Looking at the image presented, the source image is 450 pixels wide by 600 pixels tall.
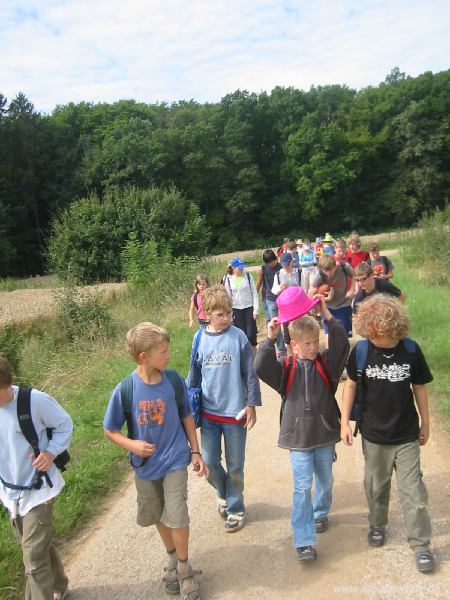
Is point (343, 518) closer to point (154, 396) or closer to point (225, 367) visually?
point (225, 367)

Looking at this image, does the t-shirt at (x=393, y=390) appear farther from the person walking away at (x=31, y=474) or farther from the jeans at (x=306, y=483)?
the person walking away at (x=31, y=474)

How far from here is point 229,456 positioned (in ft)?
13.1

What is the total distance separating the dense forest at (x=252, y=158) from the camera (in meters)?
48.8

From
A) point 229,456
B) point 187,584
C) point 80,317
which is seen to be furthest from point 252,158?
point 187,584

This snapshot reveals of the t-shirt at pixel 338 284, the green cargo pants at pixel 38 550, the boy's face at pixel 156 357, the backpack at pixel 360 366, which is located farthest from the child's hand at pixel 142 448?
the t-shirt at pixel 338 284

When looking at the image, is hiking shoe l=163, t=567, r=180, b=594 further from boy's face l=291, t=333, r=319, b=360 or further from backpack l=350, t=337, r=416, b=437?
boy's face l=291, t=333, r=319, b=360

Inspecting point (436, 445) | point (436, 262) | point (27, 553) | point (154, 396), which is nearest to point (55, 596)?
point (27, 553)

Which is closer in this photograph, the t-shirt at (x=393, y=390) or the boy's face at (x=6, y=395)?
the boy's face at (x=6, y=395)

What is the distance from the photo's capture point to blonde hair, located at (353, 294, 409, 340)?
334 cm

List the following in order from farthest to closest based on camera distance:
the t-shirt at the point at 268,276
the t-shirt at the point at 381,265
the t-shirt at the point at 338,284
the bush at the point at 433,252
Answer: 1. the bush at the point at 433,252
2. the t-shirt at the point at 268,276
3. the t-shirt at the point at 381,265
4. the t-shirt at the point at 338,284

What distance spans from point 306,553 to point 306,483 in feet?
1.41

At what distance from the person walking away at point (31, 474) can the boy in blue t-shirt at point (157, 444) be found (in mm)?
371

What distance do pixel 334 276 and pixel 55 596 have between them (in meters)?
5.02

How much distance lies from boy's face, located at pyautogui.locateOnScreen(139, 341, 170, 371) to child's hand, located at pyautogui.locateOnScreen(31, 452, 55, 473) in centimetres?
73
